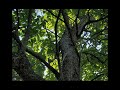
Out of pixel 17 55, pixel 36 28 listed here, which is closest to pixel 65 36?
pixel 36 28

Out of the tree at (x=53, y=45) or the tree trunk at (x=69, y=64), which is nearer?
the tree at (x=53, y=45)

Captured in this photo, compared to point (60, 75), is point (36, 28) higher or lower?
higher

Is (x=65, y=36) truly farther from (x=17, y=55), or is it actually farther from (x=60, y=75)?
(x=17, y=55)

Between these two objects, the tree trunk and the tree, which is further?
the tree trunk

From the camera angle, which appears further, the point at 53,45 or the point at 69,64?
the point at 53,45

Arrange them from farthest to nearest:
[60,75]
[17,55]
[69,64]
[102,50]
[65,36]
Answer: [102,50] → [65,36] → [69,64] → [60,75] → [17,55]

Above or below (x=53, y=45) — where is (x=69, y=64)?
below

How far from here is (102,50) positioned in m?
8.24
